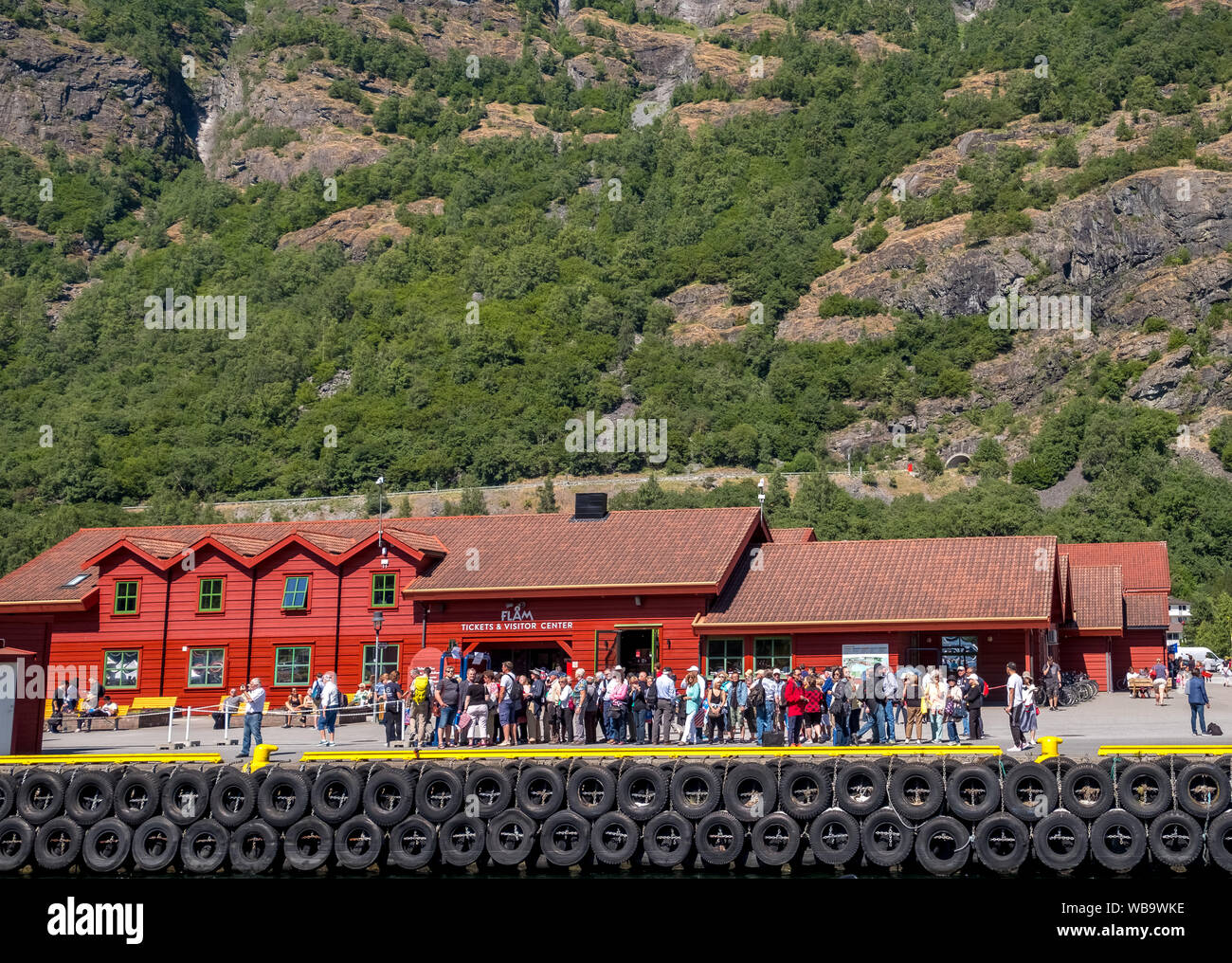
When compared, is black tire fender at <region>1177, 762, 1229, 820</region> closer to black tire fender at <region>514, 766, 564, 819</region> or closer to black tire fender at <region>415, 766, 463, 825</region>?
black tire fender at <region>514, 766, 564, 819</region>

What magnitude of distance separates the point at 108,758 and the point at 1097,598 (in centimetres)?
3751

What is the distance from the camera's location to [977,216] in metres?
173

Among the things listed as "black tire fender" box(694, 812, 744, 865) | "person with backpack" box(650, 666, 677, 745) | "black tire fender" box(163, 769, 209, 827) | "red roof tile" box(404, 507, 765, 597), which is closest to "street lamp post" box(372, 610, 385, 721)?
"red roof tile" box(404, 507, 765, 597)

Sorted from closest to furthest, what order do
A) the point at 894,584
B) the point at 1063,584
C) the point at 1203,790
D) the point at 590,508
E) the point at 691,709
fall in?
the point at 1203,790
the point at 691,709
the point at 894,584
the point at 1063,584
the point at 590,508

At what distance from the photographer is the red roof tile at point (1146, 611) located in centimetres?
5331

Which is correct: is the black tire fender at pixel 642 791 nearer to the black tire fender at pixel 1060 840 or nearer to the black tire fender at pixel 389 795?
the black tire fender at pixel 389 795

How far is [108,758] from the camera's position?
25672 mm

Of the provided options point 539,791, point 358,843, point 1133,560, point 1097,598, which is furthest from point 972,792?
point 1133,560

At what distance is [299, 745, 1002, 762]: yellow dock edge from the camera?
23.6m

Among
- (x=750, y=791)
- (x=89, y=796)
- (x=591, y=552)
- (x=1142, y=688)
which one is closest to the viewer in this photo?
(x=750, y=791)

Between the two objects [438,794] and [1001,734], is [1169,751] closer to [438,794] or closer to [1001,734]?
[1001,734]

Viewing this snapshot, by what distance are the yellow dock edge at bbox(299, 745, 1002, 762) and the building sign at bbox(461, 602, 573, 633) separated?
15.2m
